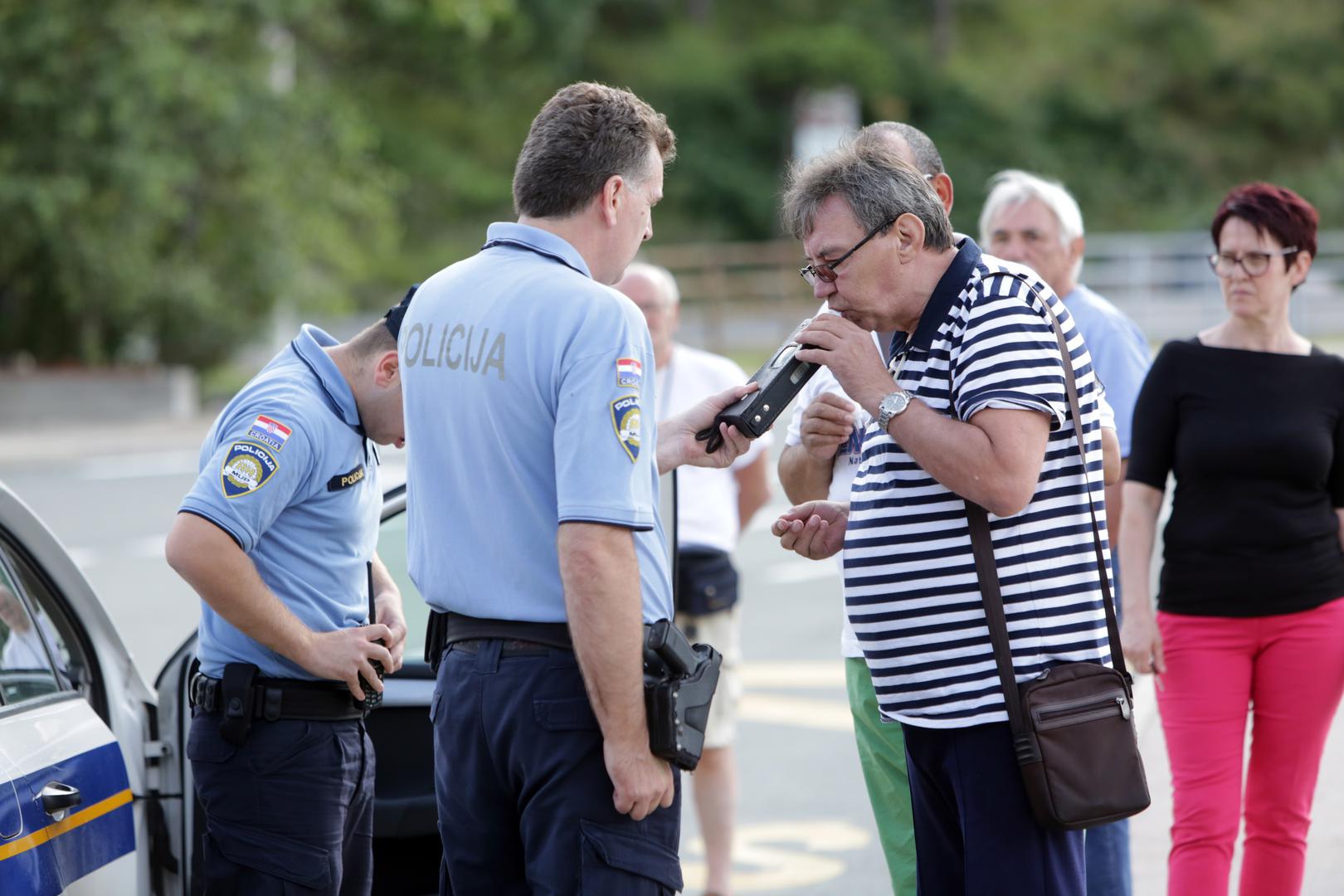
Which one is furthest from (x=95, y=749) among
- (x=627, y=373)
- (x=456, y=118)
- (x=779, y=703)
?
(x=456, y=118)

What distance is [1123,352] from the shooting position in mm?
4266

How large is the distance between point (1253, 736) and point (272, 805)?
2.39 m

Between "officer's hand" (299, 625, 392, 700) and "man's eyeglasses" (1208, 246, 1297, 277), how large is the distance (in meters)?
2.24

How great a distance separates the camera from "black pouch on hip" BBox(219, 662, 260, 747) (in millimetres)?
3041

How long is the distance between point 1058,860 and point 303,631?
1.46m

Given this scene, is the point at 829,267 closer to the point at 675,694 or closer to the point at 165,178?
the point at 675,694

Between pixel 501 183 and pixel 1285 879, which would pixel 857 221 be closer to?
pixel 1285 879

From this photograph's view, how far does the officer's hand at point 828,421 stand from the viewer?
3.14 m

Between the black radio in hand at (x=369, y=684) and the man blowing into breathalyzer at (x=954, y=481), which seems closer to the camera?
the man blowing into breathalyzer at (x=954, y=481)

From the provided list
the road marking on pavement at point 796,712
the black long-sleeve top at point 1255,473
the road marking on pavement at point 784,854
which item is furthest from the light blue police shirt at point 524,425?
the road marking on pavement at point 796,712

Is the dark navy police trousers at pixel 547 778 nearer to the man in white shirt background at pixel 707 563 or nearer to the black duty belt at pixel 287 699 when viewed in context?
the black duty belt at pixel 287 699

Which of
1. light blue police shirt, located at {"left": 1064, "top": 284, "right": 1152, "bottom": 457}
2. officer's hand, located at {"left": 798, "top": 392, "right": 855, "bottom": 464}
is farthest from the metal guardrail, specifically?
officer's hand, located at {"left": 798, "top": 392, "right": 855, "bottom": 464}

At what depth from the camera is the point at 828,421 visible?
125 inches

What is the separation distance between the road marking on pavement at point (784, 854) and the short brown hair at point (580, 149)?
3052 mm
